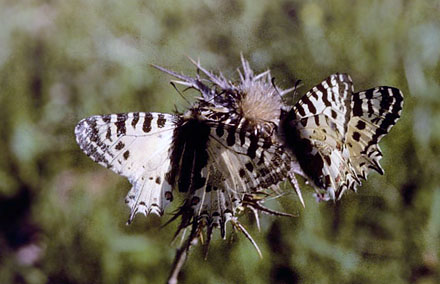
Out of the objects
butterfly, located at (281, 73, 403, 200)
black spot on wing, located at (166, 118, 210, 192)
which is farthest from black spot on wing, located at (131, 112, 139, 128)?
butterfly, located at (281, 73, 403, 200)

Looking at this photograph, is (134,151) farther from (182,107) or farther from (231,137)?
(182,107)

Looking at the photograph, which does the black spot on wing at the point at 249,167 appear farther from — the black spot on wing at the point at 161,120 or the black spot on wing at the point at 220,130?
the black spot on wing at the point at 161,120

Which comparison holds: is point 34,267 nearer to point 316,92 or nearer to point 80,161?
point 80,161

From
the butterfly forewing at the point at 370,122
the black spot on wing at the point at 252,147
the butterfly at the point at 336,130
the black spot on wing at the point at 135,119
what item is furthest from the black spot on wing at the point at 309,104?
the black spot on wing at the point at 135,119

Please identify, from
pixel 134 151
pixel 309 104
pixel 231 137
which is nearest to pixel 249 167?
pixel 231 137

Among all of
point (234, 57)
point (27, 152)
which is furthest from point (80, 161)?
point (234, 57)

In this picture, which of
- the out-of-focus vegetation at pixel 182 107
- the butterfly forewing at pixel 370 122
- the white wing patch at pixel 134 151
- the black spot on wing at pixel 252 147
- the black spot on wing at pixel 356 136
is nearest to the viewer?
the black spot on wing at pixel 252 147

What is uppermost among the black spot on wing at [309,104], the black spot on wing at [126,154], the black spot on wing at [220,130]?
the black spot on wing at [309,104]
